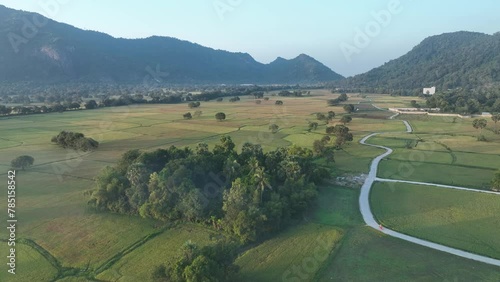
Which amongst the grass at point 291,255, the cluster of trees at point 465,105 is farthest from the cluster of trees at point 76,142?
the cluster of trees at point 465,105

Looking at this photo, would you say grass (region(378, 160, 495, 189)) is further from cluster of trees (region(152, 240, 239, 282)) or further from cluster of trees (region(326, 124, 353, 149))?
cluster of trees (region(152, 240, 239, 282))

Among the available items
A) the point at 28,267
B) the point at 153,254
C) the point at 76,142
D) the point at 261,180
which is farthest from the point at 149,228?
the point at 76,142

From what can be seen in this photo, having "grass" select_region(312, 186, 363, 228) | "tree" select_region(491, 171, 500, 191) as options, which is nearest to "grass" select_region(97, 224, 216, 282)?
"grass" select_region(312, 186, 363, 228)

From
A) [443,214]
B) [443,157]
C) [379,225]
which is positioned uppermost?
[443,157]

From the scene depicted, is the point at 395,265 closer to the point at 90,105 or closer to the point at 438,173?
the point at 438,173

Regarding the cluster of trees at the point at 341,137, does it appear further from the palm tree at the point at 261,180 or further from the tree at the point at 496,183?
the palm tree at the point at 261,180

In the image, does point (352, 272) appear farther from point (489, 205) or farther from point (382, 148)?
point (382, 148)
